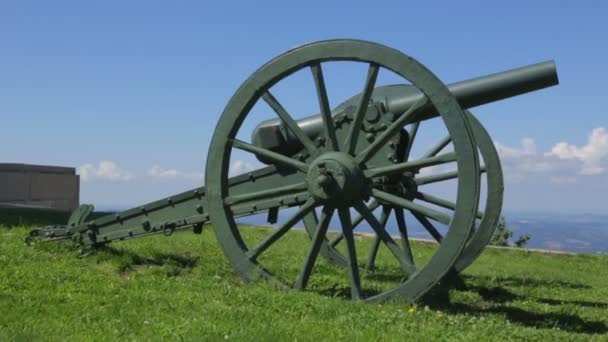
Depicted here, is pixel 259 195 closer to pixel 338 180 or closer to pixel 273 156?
pixel 273 156

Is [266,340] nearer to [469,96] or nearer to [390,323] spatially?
[390,323]

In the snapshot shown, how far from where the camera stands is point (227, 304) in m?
6.46

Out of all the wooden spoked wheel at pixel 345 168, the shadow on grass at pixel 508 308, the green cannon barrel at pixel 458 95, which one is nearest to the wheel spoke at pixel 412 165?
the wooden spoked wheel at pixel 345 168

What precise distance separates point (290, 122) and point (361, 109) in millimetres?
861

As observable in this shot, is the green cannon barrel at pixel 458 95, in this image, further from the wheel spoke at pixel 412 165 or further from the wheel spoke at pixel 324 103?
the wheel spoke at pixel 324 103

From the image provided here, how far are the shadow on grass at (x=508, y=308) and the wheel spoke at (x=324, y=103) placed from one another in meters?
1.85

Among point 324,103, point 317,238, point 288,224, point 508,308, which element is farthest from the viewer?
point 508,308

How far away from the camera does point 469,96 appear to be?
7777mm

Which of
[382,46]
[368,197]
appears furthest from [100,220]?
[382,46]

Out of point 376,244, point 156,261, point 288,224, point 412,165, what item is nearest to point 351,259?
point 288,224

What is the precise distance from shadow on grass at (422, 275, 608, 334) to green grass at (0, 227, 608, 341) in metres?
0.02

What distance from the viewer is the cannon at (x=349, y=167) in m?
6.52

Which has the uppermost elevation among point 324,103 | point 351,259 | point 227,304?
point 324,103

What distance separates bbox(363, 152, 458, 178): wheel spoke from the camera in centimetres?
648
